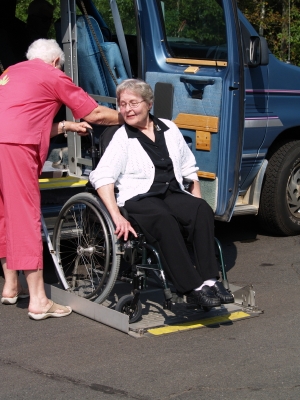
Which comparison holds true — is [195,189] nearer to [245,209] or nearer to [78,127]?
[78,127]

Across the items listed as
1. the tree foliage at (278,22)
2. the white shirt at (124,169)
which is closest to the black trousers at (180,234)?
the white shirt at (124,169)

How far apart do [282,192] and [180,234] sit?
2464 mm

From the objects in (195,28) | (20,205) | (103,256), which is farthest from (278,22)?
(20,205)

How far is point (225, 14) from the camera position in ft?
19.9

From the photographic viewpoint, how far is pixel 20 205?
502cm

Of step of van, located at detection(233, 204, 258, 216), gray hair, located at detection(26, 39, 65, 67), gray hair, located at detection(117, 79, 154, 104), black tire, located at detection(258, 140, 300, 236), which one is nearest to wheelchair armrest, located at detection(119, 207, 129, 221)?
gray hair, located at detection(117, 79, 154, 104)

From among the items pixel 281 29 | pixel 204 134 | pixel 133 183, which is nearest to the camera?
pixel 133 183

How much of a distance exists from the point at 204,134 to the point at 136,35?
1.22 metres

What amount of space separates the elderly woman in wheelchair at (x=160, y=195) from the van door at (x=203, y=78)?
1.94ft

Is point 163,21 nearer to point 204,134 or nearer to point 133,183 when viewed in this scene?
point 204,134

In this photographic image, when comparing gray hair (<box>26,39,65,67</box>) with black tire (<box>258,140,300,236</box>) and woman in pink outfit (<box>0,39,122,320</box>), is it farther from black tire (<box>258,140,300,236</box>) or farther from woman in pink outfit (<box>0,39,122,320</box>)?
black tire (<box>258,140,300,236</box>)

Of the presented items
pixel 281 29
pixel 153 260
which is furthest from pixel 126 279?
pixel 281 29

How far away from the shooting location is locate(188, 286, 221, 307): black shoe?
468 centimetres

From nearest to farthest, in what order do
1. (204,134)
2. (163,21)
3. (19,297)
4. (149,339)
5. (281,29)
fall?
1. (149,339)
2. (19,297)
3. (204,134)
4. (163,21)
5. (281,29)
